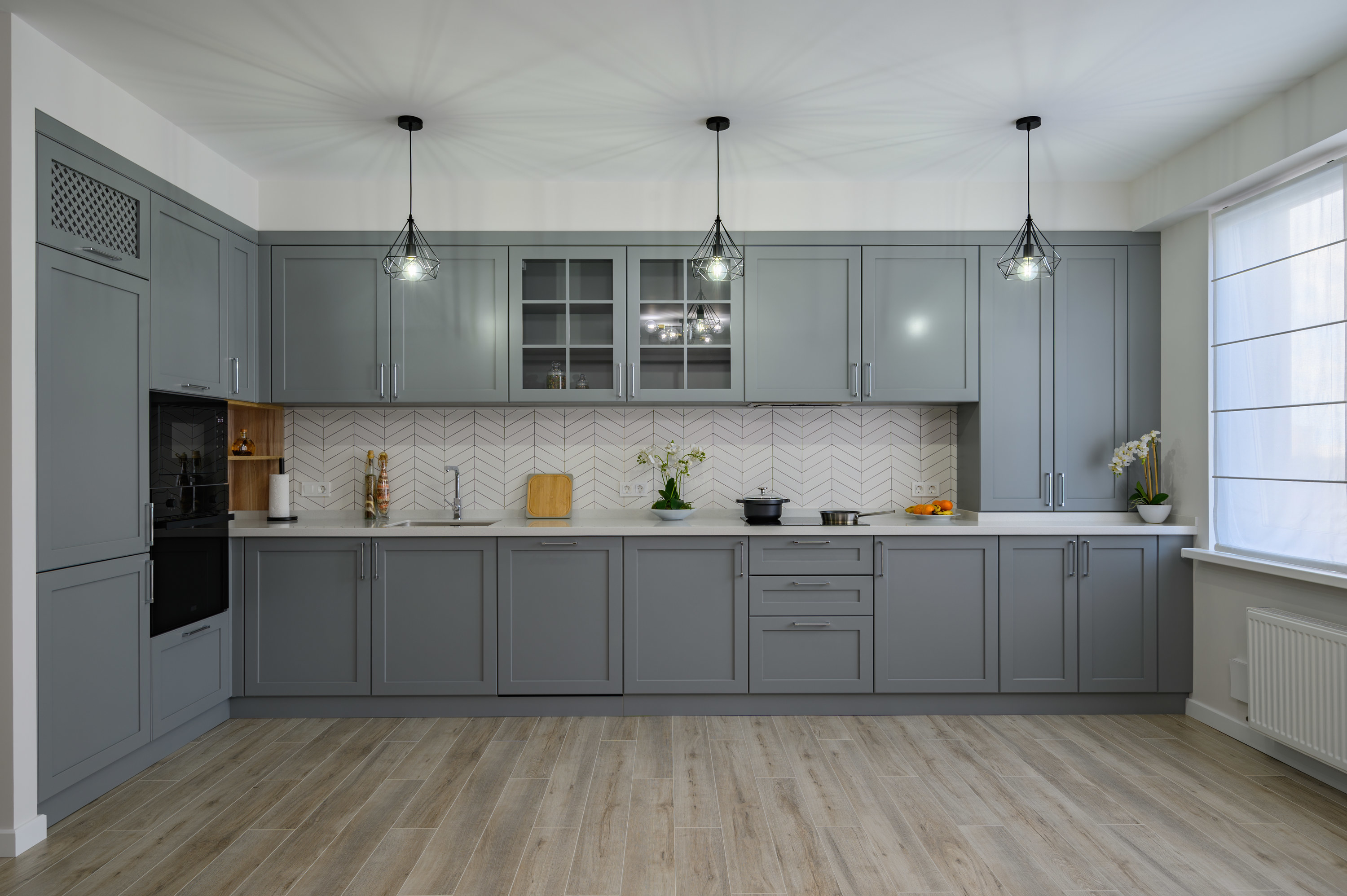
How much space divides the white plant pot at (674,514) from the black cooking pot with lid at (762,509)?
1.00ft

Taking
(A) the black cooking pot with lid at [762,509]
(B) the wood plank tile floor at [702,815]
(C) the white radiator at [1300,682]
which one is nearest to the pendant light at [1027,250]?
(A) the black cooking pot with lid at [762,509]

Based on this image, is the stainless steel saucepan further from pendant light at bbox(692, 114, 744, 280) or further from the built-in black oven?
the built-in black oven

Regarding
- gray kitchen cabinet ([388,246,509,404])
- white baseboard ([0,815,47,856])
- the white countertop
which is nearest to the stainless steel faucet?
the white countertop

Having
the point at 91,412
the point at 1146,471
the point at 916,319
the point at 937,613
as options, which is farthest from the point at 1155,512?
the point at 91,412

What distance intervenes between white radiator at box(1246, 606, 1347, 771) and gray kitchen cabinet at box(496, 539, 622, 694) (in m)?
2.75

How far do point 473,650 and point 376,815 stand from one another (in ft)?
3.44

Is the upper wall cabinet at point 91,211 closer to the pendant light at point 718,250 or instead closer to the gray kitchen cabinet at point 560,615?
the gray kitchen cabinet at point 560,615

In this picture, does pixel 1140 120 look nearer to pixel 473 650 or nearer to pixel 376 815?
pixel 473 650

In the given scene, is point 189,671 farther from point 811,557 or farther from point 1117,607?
point 1117,607

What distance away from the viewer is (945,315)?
3902mm

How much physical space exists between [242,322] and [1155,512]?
4648 millimetres

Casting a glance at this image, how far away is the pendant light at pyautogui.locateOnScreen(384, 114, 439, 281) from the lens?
3.24 meters

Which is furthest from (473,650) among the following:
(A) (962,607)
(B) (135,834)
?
(A) (962,607)

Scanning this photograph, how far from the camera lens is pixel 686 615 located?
3.67 meters
